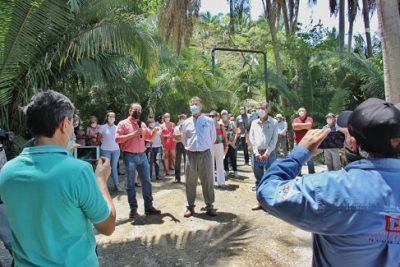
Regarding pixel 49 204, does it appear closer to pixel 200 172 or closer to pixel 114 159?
pixel 200 172

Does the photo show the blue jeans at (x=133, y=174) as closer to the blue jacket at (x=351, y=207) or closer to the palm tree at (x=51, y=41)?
the palm tree at (x=51, y=41)

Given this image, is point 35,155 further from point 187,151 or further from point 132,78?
point 132,78

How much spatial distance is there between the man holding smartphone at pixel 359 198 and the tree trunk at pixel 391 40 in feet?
11.4

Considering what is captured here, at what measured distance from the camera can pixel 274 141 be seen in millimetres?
5938

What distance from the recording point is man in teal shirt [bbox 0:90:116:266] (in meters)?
1.51

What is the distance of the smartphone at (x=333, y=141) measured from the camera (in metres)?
1.74

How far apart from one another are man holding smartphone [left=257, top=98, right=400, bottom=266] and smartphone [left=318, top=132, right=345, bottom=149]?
40 centimetres

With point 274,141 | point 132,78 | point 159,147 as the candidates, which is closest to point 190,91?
point 132,78

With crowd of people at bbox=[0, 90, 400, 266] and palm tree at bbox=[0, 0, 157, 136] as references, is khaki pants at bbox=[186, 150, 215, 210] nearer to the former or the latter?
palm tree at bbox=[0, 0, 157, 136]

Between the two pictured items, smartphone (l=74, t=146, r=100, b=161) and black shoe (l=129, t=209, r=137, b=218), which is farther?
black shoe (l=129, t=209, r=137, b=218)

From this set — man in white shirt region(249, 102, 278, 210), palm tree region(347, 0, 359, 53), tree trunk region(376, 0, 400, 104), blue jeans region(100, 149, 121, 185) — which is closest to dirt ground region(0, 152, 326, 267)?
man in white shirt region(249, 102, 278, 210)

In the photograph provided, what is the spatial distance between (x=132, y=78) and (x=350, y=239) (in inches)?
532

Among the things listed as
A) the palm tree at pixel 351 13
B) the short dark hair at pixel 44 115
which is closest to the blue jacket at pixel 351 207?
the short dark hair at pixel 44 115

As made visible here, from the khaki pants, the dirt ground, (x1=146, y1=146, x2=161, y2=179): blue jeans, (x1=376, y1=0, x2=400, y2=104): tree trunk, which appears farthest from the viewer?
(x1=146, y1=146, x2=161, y2=179): blue jeans
